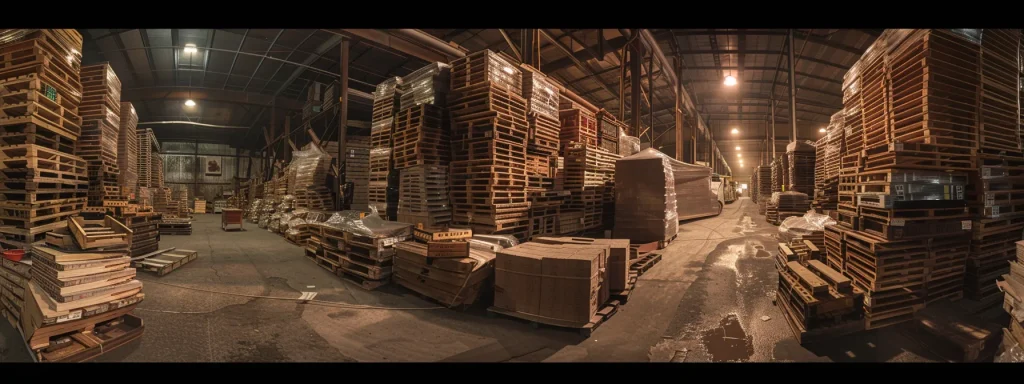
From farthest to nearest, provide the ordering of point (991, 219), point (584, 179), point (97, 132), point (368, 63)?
point (368, 63) → point (584, 179) → point (97, 132) → point (991, 219)

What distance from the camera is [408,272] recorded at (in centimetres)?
552

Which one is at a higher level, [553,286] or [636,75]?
[636,75]

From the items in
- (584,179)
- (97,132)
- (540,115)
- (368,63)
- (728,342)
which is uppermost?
(368,63)

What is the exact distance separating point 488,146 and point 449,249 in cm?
287

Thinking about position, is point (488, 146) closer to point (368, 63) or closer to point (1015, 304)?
point (1015, 304)

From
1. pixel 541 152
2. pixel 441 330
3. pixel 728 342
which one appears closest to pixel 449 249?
pixel 441 330

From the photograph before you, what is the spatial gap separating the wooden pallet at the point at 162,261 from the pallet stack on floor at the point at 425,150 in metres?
4.13

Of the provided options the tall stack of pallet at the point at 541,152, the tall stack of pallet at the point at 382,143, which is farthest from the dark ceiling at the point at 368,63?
the tall stack of pallet at the point at 382,143

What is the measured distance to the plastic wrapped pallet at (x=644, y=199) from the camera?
8781mm

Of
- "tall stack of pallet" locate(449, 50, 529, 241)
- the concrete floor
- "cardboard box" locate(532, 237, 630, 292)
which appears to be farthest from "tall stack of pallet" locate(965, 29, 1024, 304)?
"tall stack of pallet" locate(449, 50, 529, 241)

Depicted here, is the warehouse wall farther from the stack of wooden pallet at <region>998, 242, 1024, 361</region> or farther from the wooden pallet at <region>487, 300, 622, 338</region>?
the stack of wooden pallet at <region>998, 242, 1024, 361</region>

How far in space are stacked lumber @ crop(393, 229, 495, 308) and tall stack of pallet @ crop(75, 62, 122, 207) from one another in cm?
760

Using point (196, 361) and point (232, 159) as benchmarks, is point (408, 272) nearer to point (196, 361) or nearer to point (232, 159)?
point (196, 361)

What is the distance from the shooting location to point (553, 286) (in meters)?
4.05
